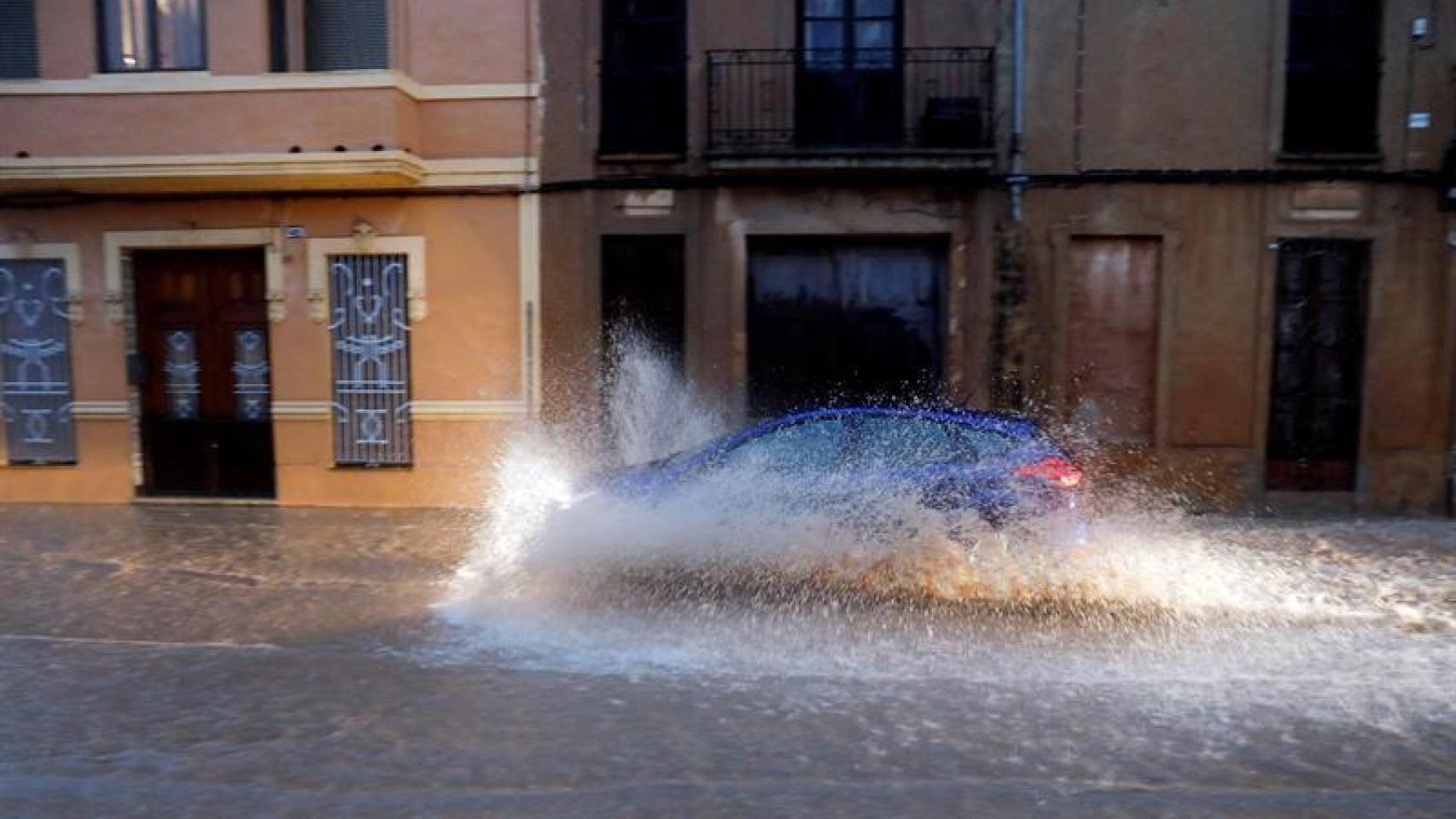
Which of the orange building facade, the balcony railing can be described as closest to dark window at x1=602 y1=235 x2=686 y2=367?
the orange building facade

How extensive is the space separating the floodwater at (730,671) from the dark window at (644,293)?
9.62 feet

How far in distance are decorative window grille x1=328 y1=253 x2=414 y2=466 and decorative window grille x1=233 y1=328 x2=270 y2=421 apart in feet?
2.97

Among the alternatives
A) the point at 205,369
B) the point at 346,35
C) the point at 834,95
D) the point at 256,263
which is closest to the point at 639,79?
the point at 834,95

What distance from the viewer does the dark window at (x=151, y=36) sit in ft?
37.3

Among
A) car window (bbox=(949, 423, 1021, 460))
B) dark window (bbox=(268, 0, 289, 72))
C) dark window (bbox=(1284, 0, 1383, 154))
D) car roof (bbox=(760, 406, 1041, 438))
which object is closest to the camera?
car window (bbox=(949, 423, 1021, 460))

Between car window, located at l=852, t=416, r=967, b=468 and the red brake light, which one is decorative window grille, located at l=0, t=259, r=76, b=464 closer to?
car window, located at l=852, t=416, r=967, b=468

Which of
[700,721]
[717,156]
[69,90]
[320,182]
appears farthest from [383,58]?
[700,721]

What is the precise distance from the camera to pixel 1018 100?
10883 mm

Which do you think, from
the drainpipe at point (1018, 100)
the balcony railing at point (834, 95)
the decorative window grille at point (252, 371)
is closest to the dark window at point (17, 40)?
the decorative window grille at point (252, 371)

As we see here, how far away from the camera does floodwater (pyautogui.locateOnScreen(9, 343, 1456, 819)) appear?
165 inches

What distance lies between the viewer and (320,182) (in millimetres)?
11188

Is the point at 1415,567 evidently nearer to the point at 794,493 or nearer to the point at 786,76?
the point at 794,493

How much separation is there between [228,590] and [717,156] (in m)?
6.37

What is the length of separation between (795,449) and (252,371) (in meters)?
7.53
